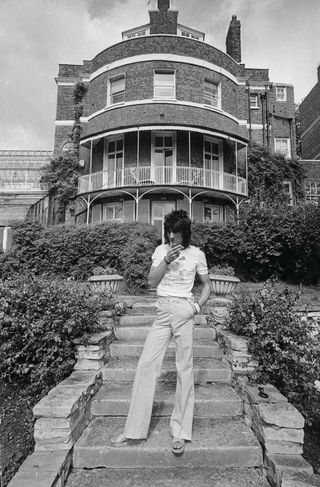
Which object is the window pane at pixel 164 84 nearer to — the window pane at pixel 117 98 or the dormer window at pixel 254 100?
the window pane at pixel 117 98

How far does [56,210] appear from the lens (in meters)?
17.1

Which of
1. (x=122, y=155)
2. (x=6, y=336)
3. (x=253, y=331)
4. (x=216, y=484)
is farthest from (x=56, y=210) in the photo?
(x=216, y=484)

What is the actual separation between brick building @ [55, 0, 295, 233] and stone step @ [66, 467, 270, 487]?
12.6m

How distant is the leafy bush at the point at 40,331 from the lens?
379 centimetres

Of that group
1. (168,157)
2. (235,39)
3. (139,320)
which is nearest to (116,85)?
(168,157)

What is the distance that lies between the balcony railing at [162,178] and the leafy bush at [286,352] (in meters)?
11.6

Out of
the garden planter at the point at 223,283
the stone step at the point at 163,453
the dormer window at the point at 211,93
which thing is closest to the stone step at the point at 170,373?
the stone step at the point at 163,453

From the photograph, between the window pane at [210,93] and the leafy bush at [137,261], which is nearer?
the leafy bush at [137,261]

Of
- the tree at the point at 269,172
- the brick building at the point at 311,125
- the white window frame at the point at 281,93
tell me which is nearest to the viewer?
the tree at the point at 269,172

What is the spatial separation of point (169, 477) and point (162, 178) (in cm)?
1409

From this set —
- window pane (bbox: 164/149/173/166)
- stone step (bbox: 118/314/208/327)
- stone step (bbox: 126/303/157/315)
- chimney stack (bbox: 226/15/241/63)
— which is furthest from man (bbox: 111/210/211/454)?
chimney stack (bbox: 226/15/241/63)

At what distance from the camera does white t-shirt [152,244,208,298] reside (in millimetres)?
2932

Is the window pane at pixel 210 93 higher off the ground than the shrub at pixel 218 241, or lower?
higher

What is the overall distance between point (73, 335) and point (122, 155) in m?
14.0
